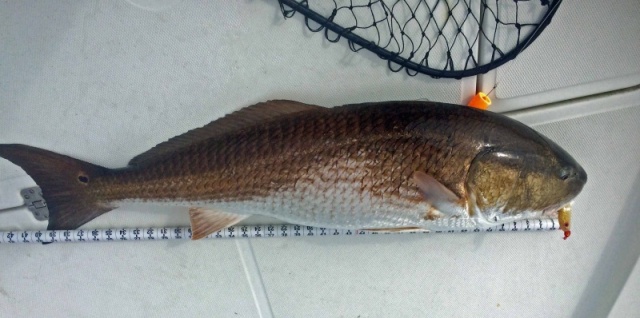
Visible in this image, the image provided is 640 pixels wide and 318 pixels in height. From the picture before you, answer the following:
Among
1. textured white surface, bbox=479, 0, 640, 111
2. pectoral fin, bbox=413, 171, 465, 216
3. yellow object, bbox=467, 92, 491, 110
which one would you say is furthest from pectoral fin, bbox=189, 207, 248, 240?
textured white surface, bbox=479, 0, 640, 111

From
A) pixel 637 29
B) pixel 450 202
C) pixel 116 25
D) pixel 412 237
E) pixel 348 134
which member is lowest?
pixel 412 237

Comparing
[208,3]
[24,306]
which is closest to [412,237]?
[208,3]

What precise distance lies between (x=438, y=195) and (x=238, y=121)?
69cm

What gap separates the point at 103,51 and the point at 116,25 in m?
0.11

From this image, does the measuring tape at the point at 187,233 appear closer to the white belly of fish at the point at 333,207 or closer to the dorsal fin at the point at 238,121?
the white belly of fish at the point at 333,207

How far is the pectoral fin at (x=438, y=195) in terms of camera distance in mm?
1345

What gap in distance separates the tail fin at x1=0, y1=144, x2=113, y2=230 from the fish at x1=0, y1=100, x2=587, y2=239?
0.41ft

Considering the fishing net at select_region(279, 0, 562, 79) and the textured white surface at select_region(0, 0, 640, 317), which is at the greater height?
the fishing net at select_region(279, 0, 562, 79)

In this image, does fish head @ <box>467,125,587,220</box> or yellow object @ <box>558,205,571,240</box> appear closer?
fish head @ <box>467,125,587,220</box>

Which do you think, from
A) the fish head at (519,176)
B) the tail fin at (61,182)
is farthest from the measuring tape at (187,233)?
the fish head at (519,176)

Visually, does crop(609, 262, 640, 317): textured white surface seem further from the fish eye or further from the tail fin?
the tail fin

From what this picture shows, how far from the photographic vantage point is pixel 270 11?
5.34 feet

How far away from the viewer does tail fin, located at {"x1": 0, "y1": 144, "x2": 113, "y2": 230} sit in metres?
1.58

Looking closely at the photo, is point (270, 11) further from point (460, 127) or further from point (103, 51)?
point (460, 127)
